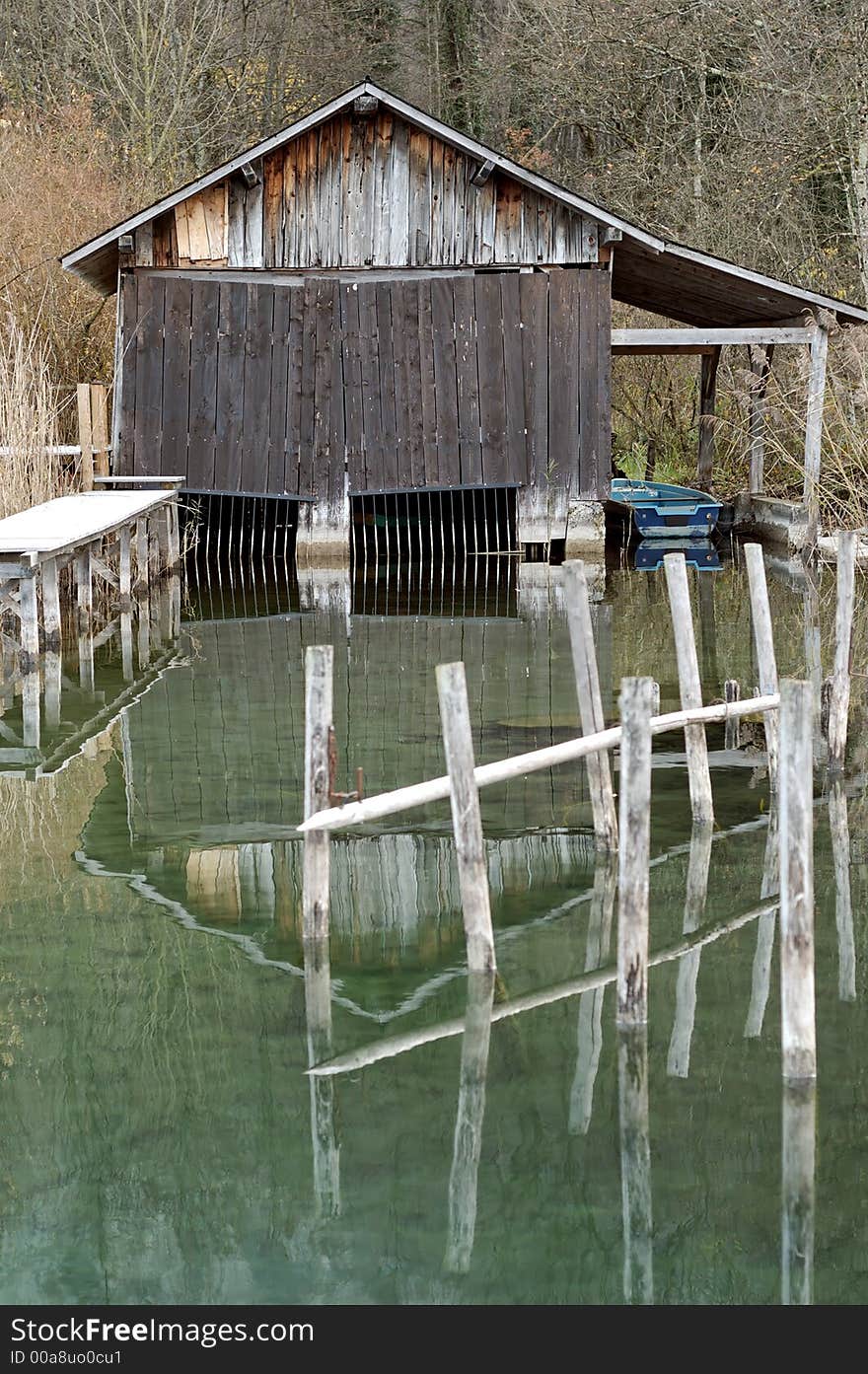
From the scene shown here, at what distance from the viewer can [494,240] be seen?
17484mm

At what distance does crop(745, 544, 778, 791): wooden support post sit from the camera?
8047mm

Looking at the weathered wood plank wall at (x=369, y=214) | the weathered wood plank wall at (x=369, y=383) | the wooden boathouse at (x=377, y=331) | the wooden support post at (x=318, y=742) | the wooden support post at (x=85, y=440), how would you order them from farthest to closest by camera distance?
the weathered wood plank wall at (x=369, y=383) < the wooden boathouse at (x=377, y=331) < the weathered wood plank wall at (x=369, y=214) < the wooden support post at (x=85, y=440) < the wooden support post at (x=318, y=742)

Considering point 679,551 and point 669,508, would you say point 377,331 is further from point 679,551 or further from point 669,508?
point 669,508

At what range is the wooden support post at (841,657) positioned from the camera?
8648 mm

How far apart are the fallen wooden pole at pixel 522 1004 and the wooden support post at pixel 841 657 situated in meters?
2.28

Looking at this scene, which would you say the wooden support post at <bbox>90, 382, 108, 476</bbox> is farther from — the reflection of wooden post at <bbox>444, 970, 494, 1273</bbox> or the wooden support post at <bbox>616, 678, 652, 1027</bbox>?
the wooden support post at <bbox>616, 678, 652, 1027</bbox>

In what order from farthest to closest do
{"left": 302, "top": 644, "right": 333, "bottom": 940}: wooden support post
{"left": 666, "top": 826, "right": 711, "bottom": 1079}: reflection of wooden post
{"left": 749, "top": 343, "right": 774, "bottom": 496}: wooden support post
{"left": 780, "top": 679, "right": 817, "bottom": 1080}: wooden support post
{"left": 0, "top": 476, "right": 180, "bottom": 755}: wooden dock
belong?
1. {"left": 749, "top": 343, "right": 774, "bottom": 496}: wooden support post
2. {"left": 0, "top": 476, "right": 180, "bottom": 755}: wooden dock
3. {"left": 302, "top": 644, "right": 333, "bottom": 940}: wooden support post
4. {"left": 666, "top": 826, "right": 711, "bottom": 1079}: reflection of wooden post
5. {"left": 780, "top": 679, "right": 817, "bottom": 1080}: wooden support post

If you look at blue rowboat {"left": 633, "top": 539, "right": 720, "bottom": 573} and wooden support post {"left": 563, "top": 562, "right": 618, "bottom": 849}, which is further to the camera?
blue rowboat {"left": 633, "top": 539, "right": 720, "bottom": 573}

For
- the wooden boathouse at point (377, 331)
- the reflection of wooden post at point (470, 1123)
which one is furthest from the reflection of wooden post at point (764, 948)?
the wooden boathouse at point (377, 331)

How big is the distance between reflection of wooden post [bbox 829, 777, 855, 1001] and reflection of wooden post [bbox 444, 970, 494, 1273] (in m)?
1.25

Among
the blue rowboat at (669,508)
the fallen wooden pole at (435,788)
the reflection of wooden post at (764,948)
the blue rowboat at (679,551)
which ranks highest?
the blue rowboat at (669,508)

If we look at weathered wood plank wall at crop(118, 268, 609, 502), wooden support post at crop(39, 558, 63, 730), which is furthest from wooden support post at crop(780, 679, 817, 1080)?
weathered wood plank wall at crop(118, 268, 609, 502)

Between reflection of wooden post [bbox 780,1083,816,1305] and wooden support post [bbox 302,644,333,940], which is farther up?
wooden support post [bbox 302,644,333,940]

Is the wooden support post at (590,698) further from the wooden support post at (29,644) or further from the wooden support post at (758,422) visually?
the wooden support post at (758,422)
